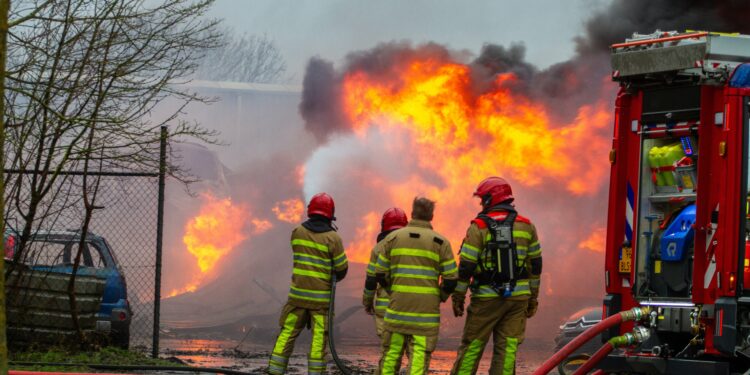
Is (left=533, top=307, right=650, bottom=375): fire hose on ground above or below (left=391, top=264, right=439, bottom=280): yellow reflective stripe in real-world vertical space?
below

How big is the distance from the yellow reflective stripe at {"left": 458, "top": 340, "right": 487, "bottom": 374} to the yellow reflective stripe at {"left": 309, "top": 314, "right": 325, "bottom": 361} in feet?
4.50

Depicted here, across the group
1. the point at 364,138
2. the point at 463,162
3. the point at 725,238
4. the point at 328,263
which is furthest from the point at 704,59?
the point at 364,138

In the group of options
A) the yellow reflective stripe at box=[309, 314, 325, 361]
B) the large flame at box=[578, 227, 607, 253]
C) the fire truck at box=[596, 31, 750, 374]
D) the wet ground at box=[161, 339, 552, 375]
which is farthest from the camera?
the large flame at box=[578, 227, 607, 253]

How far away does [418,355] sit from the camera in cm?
848

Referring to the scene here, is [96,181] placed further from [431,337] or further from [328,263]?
[431,337]

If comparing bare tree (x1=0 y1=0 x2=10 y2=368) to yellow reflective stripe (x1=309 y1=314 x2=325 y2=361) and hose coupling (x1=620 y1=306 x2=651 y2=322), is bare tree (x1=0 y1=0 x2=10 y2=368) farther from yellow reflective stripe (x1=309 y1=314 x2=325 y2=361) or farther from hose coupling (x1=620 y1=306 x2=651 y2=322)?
hose coupling (x1=620 y1=306 x2=651 y2=322)

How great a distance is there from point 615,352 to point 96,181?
682 cm

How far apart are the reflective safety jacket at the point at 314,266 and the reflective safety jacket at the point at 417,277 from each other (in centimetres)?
113

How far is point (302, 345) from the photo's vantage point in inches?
691

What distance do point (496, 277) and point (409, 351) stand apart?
90 centimetres

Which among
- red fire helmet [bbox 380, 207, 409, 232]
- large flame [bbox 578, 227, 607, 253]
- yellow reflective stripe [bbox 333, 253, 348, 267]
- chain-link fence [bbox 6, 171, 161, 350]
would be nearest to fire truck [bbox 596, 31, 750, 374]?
red fire helmet [bbox 380, 207, 409, 232]

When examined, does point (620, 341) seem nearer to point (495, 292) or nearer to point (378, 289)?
point (495, 292)

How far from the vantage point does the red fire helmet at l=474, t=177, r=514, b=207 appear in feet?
29.0

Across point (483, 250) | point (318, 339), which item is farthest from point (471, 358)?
point (318, 339)
